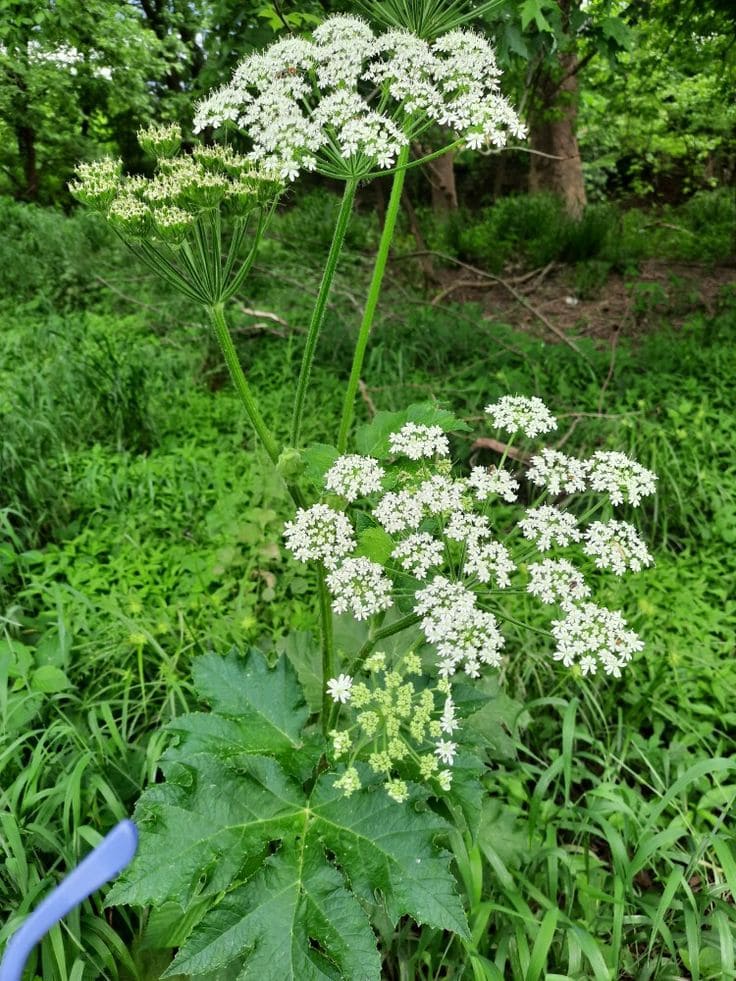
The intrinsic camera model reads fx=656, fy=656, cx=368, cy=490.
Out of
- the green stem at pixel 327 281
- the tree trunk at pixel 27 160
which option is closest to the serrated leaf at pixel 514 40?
the green stem at pixel 327 281

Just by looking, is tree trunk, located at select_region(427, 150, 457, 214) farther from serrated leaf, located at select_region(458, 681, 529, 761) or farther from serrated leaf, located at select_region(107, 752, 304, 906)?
serrated leaf, located at select_region(107, 752, 304, 906)

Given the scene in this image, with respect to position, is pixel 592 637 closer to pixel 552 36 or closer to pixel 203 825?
pixel 203 825

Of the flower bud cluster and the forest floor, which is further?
the forest floor

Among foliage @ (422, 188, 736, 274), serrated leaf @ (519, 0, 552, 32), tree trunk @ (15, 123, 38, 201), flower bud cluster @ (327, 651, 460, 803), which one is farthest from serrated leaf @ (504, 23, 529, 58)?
tree trunk @ (15, 123, 38, 201)

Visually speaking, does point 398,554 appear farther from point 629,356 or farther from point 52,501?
point 629,356

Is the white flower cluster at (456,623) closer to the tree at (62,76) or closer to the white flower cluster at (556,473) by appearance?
the white flower cluster at (556,473)

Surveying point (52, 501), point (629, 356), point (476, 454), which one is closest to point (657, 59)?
point (629, 356)

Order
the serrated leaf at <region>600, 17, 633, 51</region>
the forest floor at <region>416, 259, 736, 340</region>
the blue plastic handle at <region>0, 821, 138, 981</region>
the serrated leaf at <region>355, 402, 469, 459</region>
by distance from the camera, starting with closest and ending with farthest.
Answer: the blue plastic handle at <region>0, 821, 138, 981</region>
the serrated leaf at <region>355, 402, 469, 459</region>
the serrated leaf at <region>600, 17, 633, 51</region>
the forest floor at <region>416, 259, 736, 340</region>

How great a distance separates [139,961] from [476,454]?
296cm

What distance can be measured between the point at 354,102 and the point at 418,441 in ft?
2.94

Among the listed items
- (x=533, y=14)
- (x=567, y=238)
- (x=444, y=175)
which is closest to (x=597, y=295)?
(x=567, y=238)

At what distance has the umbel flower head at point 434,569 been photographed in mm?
1528

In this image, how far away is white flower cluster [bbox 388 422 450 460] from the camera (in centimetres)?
176

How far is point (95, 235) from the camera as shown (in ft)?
27.8
